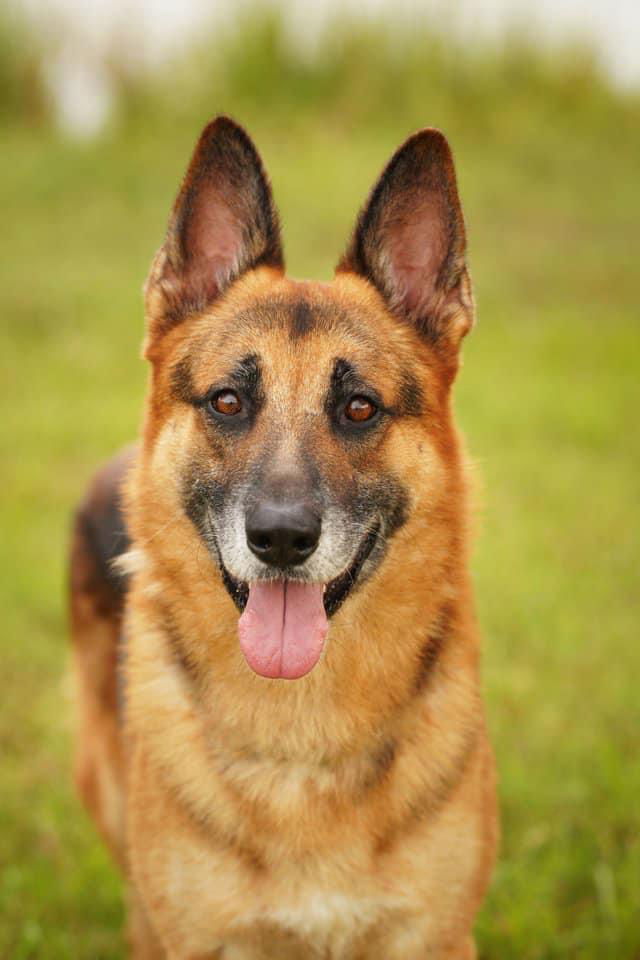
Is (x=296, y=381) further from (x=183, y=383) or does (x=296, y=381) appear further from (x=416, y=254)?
(x=416, y=254)

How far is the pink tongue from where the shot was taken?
2.57m

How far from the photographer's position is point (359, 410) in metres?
2.82

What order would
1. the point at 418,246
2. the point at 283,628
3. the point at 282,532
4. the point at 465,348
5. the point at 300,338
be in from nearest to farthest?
the point at 282,532 < the point at 283,628 < the point at 300,338 < the point at 418,246 < the point at 465,348

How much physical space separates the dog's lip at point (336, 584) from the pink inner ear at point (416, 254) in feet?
2.76

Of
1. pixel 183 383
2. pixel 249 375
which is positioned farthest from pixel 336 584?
pixel 183 383

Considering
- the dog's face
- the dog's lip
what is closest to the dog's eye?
the dog's face

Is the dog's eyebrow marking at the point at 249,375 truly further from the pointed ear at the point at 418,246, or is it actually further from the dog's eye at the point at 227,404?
the pointed ear at the point at 418,246

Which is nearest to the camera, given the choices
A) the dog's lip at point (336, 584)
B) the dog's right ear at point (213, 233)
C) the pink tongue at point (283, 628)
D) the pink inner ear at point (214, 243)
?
the pink tongue at point (283, 628)

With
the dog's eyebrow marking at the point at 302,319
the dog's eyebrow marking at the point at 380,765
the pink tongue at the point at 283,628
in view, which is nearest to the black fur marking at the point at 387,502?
the pink tongue at the point at 283,628

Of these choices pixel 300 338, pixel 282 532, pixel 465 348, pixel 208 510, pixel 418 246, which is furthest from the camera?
pixel 465 348

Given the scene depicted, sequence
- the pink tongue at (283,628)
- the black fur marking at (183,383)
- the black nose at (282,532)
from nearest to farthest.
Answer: the black nose at (282,532), the pink tongue at (283,628), the black fur marking at (183,383)

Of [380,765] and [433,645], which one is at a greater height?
[433,645]

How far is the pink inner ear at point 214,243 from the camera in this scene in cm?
311

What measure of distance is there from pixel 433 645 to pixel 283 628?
21.2 inches
